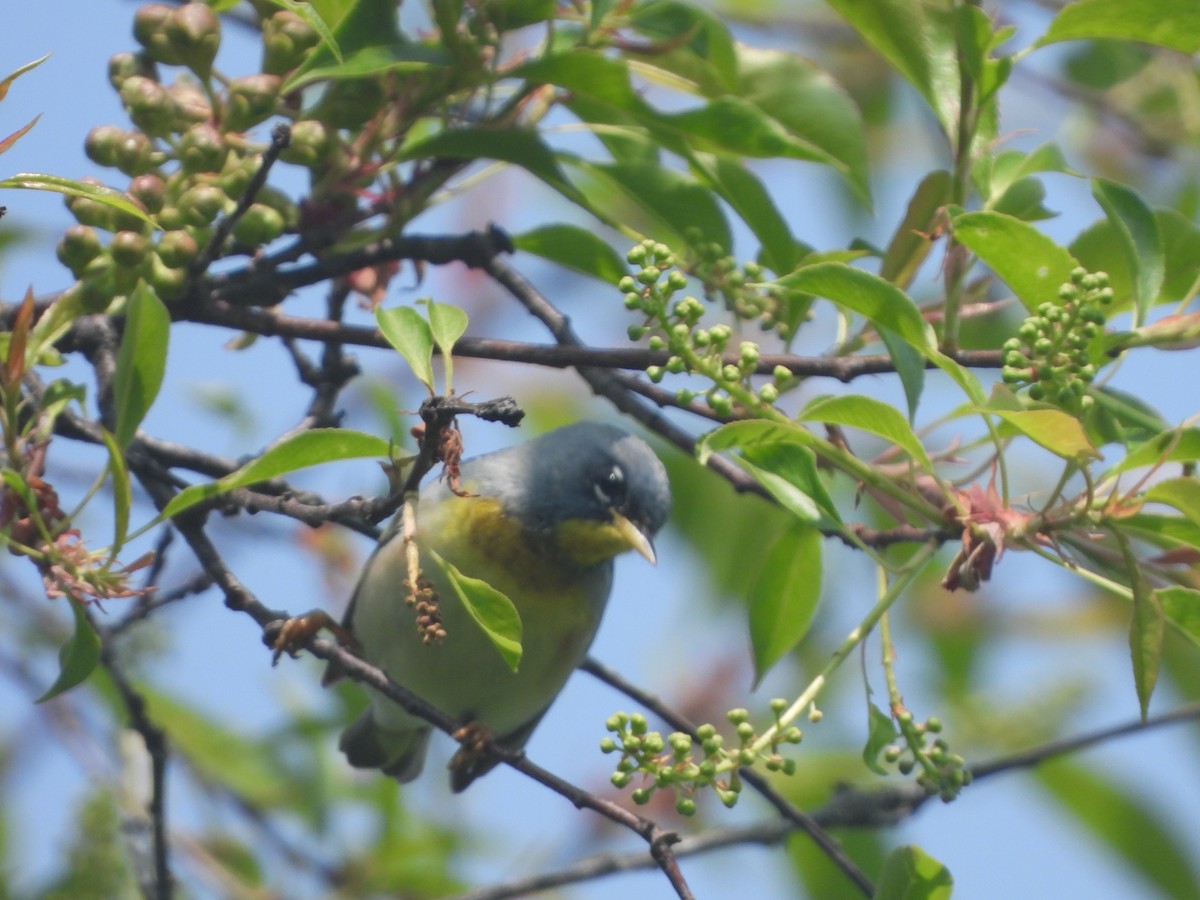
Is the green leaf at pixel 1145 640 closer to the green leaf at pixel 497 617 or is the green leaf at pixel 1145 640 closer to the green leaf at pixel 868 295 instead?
the green leaf at pixel 868 295

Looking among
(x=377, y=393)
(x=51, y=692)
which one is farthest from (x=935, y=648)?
(x=51, y=692)

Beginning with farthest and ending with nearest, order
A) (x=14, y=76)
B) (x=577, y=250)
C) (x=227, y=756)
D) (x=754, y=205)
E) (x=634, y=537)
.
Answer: (x=227, y=756) < (x=634, y=537) < (x=577, y=250) < (x=754, y=205) < (x=14, y=76)

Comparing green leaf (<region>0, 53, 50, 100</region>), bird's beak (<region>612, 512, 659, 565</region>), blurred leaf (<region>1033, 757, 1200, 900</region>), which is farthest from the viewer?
blurred leaf (<region>1033, 757, 1200, 900</region>)

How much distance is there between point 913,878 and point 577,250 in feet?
5.21

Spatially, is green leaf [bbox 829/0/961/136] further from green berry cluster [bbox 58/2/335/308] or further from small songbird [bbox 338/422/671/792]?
small songbird [bbox 338/422/671/792]

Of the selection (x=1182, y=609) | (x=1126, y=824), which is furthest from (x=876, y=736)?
(x=1126, y=824)

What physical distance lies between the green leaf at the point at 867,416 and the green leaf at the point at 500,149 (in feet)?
3.14

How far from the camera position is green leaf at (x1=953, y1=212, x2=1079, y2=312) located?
2.20 metres

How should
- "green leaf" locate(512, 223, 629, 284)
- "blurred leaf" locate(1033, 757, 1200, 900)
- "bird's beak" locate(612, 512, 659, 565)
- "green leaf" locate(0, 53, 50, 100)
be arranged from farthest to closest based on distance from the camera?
"blurred leaf" locate(1033, 757, 1200, 900), "bird's beak" locate(612, 512, 659, 565), "green leaf" locate(512, 223, 629, 284), "green leaf" locate(0, 53, 50, 100)

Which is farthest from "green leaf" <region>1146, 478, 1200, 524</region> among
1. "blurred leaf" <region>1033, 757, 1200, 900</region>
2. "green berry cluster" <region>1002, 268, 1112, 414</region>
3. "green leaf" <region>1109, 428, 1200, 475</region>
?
"blurred leaf" <region>1033, 757, 1200, 900</region>

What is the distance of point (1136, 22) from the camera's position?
7.90ft

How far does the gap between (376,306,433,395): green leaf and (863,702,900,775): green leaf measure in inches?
38.5

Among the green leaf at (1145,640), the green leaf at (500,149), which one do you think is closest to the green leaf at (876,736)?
the green leaf at (1145,640)

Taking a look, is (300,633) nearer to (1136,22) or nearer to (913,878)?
(913,878)
